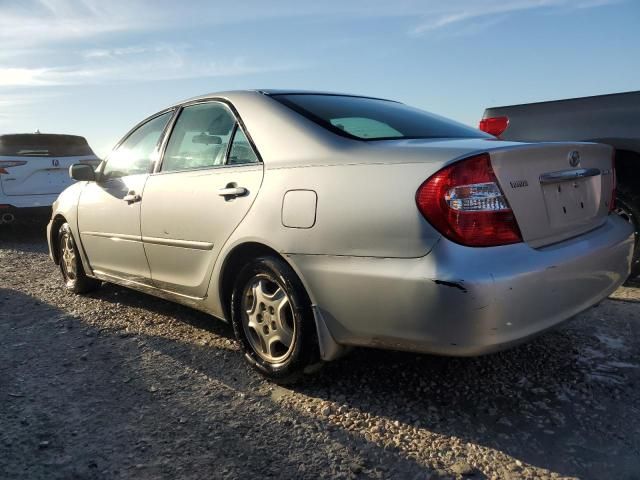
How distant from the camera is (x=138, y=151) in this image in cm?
400

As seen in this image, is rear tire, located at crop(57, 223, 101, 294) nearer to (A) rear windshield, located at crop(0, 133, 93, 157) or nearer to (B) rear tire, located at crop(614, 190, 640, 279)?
(A) rear windshield, located at crop(0, 133, 93, 157)

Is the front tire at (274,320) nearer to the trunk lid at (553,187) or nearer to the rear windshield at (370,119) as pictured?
the rear windshield at (370,119)

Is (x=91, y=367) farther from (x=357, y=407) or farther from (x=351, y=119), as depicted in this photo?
(x=351, y=119)

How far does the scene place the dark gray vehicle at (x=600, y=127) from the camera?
4.20 metres

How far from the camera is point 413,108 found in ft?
11.7

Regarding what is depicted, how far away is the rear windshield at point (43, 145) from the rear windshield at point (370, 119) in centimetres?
605

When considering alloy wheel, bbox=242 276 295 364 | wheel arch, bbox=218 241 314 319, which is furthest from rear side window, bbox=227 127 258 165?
alloy wheel, bbox=242 276 295 364

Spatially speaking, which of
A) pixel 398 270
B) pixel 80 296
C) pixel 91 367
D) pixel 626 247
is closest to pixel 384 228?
pixel 398 270

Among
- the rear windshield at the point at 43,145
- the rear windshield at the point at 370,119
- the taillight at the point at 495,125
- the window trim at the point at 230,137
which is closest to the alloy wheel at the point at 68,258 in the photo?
the window trim at the point at 230,137

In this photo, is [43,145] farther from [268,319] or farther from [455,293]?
[455,293]

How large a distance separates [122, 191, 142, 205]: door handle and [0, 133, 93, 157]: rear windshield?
4.92 meters

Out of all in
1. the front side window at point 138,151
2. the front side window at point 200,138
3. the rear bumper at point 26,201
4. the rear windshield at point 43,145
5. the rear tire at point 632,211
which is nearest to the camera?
the front side window at point 200,138

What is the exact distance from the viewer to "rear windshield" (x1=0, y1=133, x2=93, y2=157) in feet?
25.3

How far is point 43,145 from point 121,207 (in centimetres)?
507
